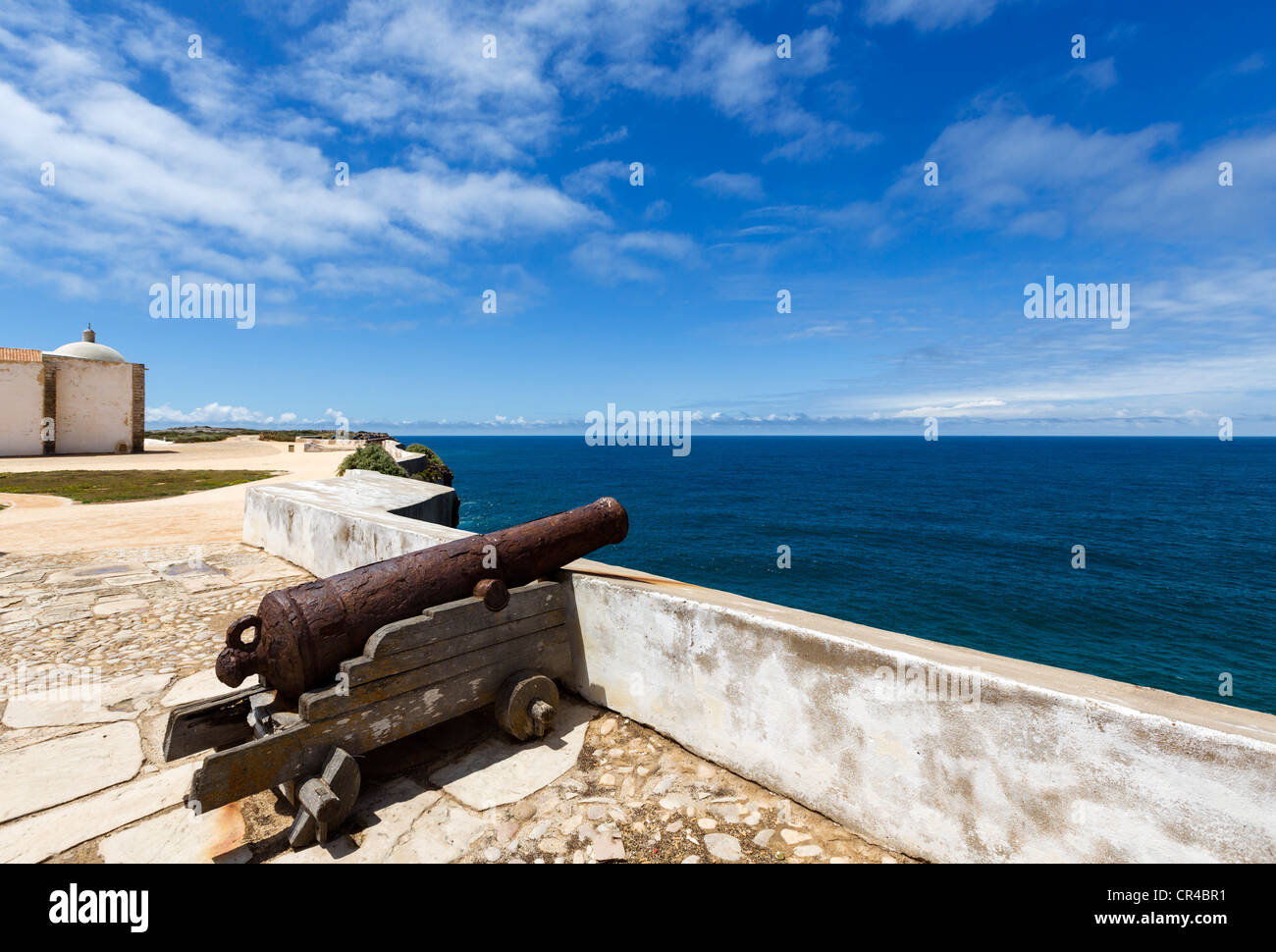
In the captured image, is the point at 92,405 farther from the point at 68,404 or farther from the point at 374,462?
the point at 374,462

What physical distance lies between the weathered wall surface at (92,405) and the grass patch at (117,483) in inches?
508

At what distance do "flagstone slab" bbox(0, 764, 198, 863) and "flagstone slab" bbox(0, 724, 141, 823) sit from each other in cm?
9

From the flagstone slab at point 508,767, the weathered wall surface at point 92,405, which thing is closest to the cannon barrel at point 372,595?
the flagstone slab at point 508,767

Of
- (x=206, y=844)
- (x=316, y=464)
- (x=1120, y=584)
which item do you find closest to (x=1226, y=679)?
(x=1120, y=584)

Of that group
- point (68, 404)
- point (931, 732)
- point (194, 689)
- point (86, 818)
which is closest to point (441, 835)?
point (86, 818)

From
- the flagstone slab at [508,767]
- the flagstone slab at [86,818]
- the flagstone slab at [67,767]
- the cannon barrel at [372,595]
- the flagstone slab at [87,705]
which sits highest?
the cannon barrel at [372,595]

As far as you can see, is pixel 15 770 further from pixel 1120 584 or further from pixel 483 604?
pixel 1120 584

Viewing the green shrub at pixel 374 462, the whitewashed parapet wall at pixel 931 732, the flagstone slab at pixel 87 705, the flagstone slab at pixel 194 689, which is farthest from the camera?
the green shrub at pixel 374 462

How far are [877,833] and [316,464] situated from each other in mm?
30373

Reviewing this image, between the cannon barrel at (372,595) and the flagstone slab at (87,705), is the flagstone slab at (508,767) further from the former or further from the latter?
the flagstone slab at (87,705)

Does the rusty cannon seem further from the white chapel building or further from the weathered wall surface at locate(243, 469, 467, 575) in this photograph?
the white chapel building

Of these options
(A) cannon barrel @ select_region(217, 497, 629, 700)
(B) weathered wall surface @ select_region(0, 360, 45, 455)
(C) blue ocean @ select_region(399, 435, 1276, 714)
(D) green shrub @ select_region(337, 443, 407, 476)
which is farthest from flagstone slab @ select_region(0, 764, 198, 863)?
(B) weathered wall surface @ select_region(0, 360, 45, 455)

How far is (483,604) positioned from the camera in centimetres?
332

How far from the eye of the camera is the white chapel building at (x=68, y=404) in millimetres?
30906
